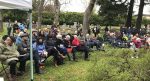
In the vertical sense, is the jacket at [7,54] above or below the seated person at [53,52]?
above

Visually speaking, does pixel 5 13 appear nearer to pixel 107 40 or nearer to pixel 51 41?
pixel 107 40

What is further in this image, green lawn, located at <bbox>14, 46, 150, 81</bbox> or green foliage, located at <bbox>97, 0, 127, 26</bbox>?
green foliage, located at <bbox>97, 0, 127, 26</bbox>

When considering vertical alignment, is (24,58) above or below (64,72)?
above

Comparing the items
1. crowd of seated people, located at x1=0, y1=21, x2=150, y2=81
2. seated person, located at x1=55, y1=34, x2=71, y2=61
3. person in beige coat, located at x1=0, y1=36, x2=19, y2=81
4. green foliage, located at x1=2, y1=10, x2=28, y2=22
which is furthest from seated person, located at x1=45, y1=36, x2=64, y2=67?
green foliage, located at x1=2, y1=10, x2=28, y2=22

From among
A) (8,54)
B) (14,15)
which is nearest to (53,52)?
(8,54)

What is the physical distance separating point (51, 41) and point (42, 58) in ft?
4.69

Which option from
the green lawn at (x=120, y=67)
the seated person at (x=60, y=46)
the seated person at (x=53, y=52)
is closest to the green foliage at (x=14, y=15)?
the seated person at (x=60, y=46)

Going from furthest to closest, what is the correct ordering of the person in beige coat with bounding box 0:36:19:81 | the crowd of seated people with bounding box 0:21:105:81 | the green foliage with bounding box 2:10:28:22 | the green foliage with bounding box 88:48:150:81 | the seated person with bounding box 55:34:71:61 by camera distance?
the green foliage with bounding box 2:10:28:22 → the seated person with bounding box 55:34:71:61 → the crowd of seated people with bounding box 0:21:105:81 → the person in beige coat with bounding box 0:36:19:81 → the green foliage with bounding box 88:48:150:81

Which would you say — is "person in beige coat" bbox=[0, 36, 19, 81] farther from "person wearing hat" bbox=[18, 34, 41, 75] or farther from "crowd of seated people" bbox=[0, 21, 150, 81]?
"person wearing hat" bbox=[18, 34, 41, 75]

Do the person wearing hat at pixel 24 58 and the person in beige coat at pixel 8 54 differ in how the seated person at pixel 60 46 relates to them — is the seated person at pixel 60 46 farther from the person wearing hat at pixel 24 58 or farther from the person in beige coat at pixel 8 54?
the person in beige coat at pixel 8 54

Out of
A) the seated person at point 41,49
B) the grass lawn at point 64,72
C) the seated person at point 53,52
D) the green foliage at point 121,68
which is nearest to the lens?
the green foliage at point 121,68

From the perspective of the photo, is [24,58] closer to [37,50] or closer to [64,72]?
[37,50]

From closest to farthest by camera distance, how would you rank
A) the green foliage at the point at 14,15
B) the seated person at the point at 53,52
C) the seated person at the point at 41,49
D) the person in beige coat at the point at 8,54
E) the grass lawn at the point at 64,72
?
the person in beige coat at the point at 8,54 < the grass lawn at the point at 64,72 < the seated person at the point at 41,49 < the seated person at the point at 53,52 < the green foliage at the point at 14,15

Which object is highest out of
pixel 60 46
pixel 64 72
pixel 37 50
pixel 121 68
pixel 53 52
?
pixel 121 68
